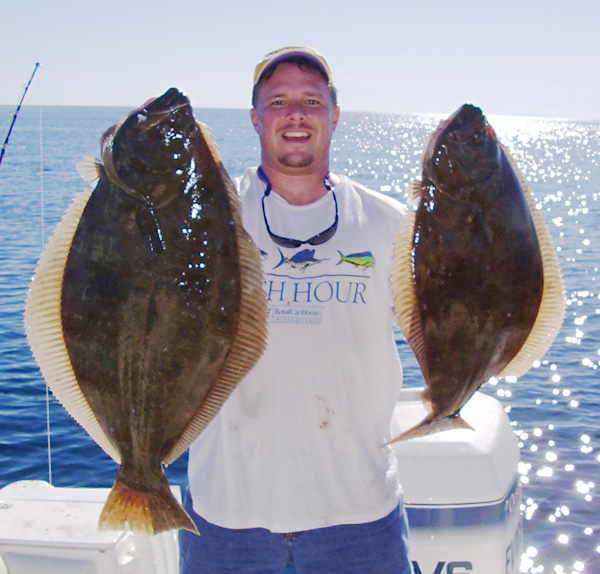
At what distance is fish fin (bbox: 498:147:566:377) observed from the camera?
2.50 metres

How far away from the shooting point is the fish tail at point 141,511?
8.16ft

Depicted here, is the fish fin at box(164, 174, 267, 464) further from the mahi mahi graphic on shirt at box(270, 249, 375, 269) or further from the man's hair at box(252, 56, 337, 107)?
the man's hair at box(252, 56, 337, 107)

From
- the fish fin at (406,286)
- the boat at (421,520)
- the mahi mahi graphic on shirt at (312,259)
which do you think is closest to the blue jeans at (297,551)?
the boat at (421,520)

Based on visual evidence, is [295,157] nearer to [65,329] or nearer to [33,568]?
[65,329]

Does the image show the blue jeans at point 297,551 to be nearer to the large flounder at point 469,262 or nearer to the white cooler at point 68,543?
the white cooler at point 68,543

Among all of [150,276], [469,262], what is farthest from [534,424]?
[150,276]

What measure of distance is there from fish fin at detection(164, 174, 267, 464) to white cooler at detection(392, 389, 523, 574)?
1.94m

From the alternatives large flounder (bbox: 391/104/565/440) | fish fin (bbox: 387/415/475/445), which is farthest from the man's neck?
fish fin (bbox: 387/415/475/445)

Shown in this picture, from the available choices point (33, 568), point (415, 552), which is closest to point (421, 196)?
point (415, 552)

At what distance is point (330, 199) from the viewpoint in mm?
3250

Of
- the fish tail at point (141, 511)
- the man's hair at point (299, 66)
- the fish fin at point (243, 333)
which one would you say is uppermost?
the man's hair at point (299, 66)

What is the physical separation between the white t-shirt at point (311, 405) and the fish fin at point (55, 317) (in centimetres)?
86

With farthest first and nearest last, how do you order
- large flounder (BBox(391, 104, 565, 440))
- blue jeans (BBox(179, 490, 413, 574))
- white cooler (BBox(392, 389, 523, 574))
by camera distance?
white cooler (BBox(392, 389, 523, 574)) < blue jeans (BBox(179, 490, 413, 574)) < large flounder (BBox(391, 104, 565, 440))

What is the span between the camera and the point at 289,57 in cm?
333
